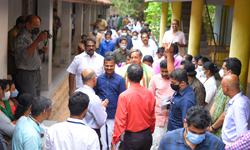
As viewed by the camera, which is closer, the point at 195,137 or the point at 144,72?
the point at 195,137

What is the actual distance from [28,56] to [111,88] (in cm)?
179

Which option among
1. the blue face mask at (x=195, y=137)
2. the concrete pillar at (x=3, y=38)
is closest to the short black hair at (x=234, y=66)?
the blue face mask at (x=195, y=137)

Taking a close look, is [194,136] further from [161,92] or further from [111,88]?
[111,88]

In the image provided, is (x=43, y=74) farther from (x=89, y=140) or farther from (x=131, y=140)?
(x=89, y=140)

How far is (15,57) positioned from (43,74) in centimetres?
254

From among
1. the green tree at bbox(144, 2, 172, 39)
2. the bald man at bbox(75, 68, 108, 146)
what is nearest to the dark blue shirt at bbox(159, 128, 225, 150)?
the bald man at bbox(75, 68, 108, 146)

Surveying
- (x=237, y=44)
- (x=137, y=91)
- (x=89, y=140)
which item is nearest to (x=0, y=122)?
(x=89, y=140)

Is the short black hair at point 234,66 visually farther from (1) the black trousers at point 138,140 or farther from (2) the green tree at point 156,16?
(2) the green tree at point 156,16

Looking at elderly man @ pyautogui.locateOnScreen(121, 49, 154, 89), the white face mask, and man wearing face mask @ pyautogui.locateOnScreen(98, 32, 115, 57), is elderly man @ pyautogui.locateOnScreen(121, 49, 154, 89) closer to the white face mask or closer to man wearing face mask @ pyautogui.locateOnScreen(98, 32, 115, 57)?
the white face mask

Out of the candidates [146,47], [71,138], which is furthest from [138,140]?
[146,47]

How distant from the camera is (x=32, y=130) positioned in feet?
11.6

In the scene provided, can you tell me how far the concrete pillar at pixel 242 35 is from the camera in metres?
7.42

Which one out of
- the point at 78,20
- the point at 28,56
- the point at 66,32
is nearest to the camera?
the point at 28,56

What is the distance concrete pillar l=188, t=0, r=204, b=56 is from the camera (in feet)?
35.9
